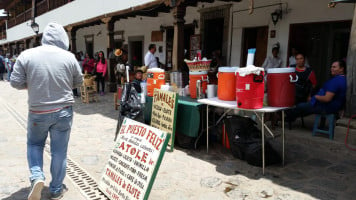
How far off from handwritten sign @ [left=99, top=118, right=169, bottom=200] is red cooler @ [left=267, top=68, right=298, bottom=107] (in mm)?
1753

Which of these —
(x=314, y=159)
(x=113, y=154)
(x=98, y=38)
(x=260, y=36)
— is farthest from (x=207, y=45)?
(x=98, y=38)

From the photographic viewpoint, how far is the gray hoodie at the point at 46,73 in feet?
8.00

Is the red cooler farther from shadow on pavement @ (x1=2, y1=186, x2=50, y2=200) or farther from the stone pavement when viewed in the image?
shadow on pavement @ (x1=2, y1=186, x2=50, y2=200)

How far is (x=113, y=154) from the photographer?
2.95m

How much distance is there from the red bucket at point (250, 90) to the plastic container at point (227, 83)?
0.38 meters

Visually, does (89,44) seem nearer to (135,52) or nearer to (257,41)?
(135,52)

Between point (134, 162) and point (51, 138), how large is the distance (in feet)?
2.72

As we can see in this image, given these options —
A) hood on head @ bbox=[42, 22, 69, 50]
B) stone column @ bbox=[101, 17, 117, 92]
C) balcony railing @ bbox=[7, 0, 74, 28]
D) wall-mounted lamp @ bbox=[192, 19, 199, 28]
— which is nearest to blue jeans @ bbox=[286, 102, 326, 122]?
hood on head @ bbox=[42, 22, 69, 50]

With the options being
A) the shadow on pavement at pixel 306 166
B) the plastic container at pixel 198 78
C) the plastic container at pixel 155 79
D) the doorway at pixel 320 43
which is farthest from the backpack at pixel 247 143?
the doorway at pixel 320 43

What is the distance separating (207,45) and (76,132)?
5.83 metres

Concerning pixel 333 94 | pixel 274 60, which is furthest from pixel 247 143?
pixel 274 60

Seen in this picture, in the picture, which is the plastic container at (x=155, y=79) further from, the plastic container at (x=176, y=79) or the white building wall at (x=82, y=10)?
the white building wall at (x=82, y=10)

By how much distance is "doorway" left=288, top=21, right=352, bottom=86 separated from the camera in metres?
6.99

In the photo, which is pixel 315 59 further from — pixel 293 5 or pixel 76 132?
pixel 76 132
